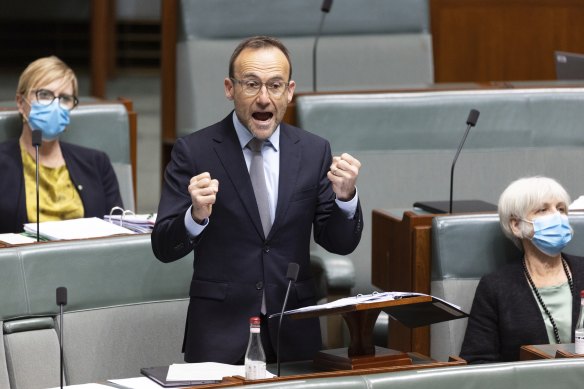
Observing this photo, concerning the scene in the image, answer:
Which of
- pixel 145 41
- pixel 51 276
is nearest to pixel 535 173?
pixel 51 276

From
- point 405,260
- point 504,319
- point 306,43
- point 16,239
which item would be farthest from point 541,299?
point 306,43

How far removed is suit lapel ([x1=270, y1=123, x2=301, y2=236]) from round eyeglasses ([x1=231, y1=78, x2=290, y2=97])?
0.23 feet

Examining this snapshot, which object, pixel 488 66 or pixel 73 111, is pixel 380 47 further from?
pixel 73 111

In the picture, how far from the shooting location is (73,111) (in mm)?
2021

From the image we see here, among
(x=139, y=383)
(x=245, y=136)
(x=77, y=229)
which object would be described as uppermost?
(x=245, y=136)

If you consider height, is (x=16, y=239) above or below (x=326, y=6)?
below

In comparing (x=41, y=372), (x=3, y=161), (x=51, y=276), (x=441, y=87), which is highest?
(x=441, y=87)

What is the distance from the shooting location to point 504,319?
1.49 meters

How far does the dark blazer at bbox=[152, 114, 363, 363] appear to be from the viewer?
1283mm

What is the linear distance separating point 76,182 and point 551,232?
2.57ft

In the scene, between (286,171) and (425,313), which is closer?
(425,313)

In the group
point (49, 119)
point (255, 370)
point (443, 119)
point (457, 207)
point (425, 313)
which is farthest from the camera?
point (443, 119)

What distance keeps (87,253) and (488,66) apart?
153 centimetres

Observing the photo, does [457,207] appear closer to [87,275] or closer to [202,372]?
[87,275]
